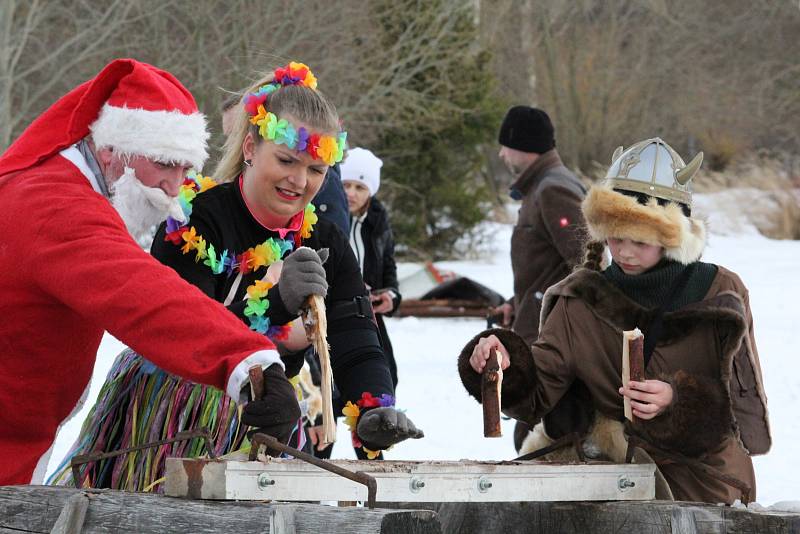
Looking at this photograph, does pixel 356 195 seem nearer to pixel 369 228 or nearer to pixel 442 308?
pixel 369 228

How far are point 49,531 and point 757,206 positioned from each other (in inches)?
653

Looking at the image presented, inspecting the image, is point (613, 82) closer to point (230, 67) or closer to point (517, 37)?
point (517, 37)

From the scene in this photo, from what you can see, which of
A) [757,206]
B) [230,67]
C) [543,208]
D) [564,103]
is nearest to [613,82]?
[564,103]

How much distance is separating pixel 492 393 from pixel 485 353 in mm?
235

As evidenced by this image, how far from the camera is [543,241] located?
5.77 metres

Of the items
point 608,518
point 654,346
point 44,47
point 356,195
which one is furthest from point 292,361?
point 44,47

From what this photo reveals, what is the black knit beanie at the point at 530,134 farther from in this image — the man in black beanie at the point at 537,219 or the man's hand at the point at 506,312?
the man's hand at the point at 506,312

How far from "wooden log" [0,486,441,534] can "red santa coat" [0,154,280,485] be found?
21 centimetres

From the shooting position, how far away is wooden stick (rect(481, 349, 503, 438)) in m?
2.68

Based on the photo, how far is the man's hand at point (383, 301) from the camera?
236 inches

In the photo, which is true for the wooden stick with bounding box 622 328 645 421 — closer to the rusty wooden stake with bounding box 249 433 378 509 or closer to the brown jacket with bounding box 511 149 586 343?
the rusty wooden stake with bounding box 249 433 378 509

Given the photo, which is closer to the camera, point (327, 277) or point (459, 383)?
point (327, 277)

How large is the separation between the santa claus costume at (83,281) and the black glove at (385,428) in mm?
586

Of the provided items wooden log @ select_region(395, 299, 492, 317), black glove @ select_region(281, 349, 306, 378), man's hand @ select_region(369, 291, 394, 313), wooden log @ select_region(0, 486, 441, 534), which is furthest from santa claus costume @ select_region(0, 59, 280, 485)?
wooden log @ select_region(395, 299, 492, 317)
